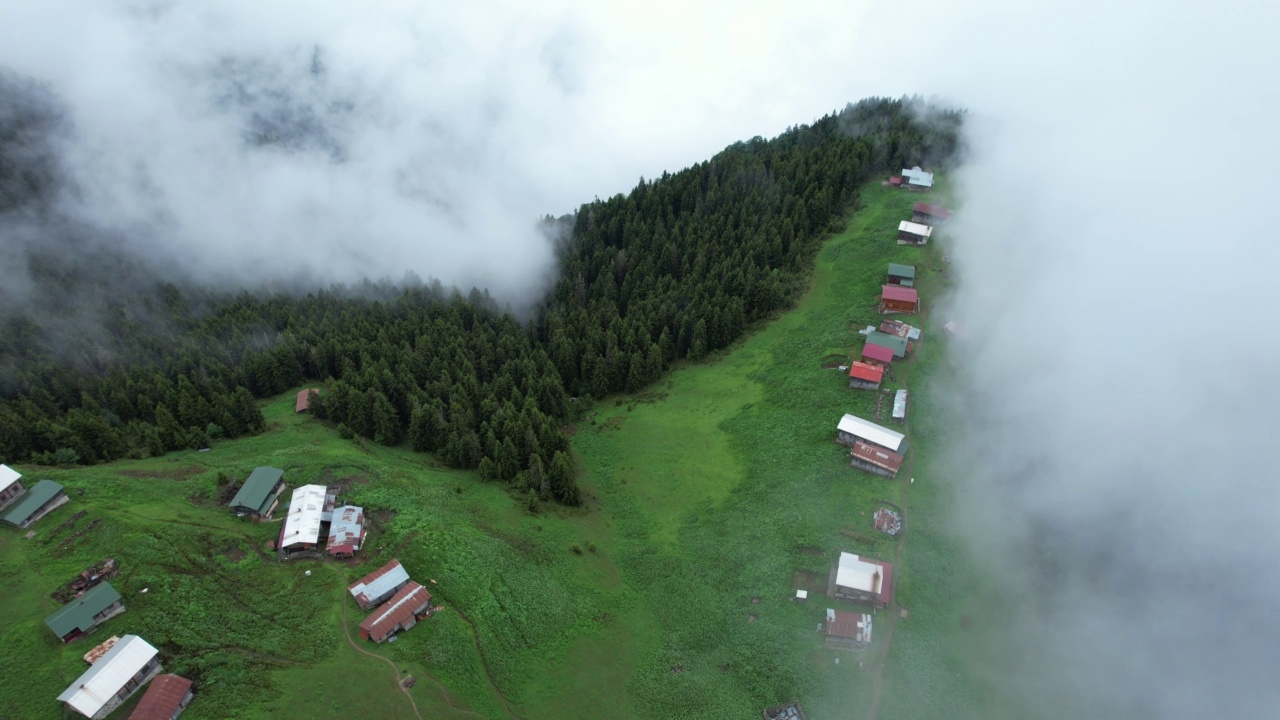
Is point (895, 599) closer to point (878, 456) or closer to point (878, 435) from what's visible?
point (878, 456)

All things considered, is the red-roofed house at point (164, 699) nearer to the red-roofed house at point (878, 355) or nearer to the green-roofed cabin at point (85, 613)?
the green-roofed cabin at point (85, 613)

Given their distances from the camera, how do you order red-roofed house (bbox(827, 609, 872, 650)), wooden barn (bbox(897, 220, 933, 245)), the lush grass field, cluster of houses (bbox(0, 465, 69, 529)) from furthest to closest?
wooden barn (bbox(897, 220, 933, 245)) → red-roofed house (bbox(827, 609, 872, 650)) → cluster of houses (bbox(0, 465, 69, 529)) → the lush grass field

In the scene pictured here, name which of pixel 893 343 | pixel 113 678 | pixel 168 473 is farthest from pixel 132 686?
pixel 893 343

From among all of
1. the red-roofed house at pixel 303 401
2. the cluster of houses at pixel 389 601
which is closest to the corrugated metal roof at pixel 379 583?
the cluster of houses at pixel 389 601

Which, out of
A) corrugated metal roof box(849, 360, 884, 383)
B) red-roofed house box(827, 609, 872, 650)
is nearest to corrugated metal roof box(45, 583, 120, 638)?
red-roofed house box(827, 609, 872, 650)

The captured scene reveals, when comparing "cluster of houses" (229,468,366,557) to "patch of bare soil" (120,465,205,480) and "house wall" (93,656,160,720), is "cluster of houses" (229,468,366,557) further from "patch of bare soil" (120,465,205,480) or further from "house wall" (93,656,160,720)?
"house wall" (93,656,160,720)

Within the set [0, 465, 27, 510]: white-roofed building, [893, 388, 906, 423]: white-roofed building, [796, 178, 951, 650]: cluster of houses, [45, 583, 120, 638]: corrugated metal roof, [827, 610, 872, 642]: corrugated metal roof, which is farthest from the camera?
[893, 388, 906, 423]: white-roofed building

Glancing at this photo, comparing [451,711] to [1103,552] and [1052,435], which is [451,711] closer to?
[1103,552]

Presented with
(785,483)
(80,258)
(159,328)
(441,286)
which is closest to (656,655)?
(785,483)
